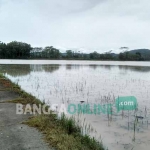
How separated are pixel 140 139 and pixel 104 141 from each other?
93cm

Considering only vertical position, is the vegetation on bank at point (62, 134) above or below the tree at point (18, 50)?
below

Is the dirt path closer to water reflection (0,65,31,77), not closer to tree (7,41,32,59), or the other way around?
water reflection (0,65,31,77)

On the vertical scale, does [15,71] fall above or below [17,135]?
below

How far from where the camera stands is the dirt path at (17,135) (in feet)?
14.0

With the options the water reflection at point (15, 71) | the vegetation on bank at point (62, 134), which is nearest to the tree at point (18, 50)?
the water reflection at point (15, 71)

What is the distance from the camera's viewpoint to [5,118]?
6129 mm

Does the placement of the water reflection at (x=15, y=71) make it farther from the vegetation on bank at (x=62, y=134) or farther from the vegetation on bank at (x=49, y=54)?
the vegetation on bank at (x=49, y=54)

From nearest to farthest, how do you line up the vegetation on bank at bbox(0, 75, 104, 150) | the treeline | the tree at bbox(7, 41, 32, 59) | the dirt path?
1. the dirt path
2. the vegetation on bank at bbox(0, 75, 104, 150)
3. the treeline
4. the tree at bbox(7, 41, 32, 59)

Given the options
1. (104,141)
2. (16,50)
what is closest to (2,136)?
(104,141)

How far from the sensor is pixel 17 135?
483 cm

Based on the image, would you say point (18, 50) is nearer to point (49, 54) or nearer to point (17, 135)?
point (49, 54)

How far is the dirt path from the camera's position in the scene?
168 inches

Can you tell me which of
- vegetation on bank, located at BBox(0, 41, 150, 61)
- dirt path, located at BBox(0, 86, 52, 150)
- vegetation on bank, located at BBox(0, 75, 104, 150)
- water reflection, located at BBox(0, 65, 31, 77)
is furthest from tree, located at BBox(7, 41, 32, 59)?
vegetation on bank, located at BBox(0, 75, 104, 150)

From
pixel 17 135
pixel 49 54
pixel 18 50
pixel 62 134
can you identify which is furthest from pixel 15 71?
pixel 49 54
